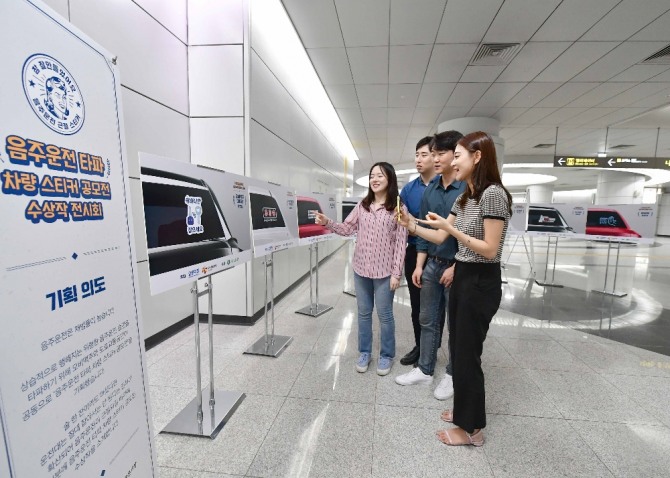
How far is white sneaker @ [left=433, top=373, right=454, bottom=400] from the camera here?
7.12 ft

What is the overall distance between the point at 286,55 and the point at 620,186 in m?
17.3

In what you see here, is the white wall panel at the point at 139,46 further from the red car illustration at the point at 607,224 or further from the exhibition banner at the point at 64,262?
the red car illustration at the point at 607,224

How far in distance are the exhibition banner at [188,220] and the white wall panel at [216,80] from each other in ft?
4.96

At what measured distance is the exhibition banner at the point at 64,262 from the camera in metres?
0.69

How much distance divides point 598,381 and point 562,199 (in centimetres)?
2890

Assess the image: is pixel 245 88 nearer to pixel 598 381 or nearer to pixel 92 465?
pixel 92 465

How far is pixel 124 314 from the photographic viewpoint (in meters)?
1.06

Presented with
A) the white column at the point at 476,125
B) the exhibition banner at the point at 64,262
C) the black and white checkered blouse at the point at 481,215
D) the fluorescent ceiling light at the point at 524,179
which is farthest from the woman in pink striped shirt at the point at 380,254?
the fluorescent ceiling light at the point at 524,179

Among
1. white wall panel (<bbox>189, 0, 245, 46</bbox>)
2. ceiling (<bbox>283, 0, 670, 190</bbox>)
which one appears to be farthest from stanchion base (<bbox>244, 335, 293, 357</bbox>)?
ceiling (<bbox>283, 0, 670, 190</bbox>)

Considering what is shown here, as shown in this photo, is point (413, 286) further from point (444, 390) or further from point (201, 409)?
point (201, 409)

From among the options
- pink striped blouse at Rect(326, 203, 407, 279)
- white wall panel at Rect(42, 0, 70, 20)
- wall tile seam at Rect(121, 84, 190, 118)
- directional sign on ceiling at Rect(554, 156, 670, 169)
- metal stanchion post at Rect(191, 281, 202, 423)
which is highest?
white wall panel at Rect(42, 0, 70, 20)

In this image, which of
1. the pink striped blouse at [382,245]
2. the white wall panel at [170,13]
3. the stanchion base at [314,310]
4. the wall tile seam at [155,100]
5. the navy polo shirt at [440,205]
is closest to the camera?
the navy polo shirt at [440,205]

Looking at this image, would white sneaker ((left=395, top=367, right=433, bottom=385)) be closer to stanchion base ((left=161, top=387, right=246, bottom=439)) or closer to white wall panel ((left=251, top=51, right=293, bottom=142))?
stanchion base ((left=161, top=387, right=246, bottom=439))

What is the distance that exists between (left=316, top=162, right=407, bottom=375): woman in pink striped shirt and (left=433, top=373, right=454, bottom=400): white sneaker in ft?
1.36
